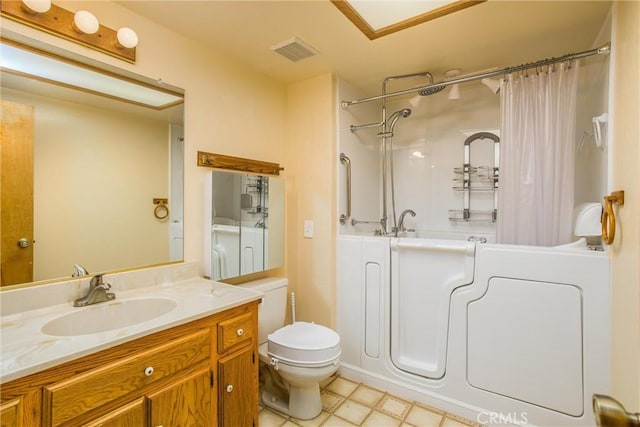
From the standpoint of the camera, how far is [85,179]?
1.50 metres

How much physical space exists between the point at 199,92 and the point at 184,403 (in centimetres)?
170

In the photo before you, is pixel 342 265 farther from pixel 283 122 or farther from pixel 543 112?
pixel 543 112

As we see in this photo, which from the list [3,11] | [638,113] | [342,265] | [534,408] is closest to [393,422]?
[534,408]

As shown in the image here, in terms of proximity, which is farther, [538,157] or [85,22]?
[538,157]

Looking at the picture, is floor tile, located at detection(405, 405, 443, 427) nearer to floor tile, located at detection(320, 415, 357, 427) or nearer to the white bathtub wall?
floor tile, located at detection(320, 415, 357, 427)

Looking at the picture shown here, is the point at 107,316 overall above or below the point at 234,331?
above

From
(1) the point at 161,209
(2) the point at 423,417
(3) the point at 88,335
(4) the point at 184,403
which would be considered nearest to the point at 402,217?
(2) the point at 423,417

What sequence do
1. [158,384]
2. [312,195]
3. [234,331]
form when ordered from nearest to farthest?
[158,384]
[234,331]
[312,195]

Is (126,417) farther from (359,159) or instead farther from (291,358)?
(359,159)

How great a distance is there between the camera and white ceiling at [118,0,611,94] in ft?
5.22

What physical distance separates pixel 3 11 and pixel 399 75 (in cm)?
223

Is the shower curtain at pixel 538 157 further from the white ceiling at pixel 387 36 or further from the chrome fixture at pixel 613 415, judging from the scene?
the chrome fixture at pixel 613 415

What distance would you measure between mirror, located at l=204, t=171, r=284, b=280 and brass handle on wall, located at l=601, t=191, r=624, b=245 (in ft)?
6.25

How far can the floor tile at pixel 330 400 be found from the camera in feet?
6.47
